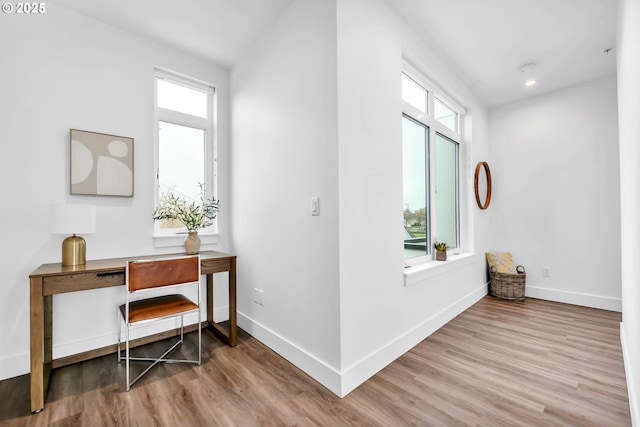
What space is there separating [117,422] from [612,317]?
14.9 ft

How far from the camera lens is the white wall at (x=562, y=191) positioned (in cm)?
334

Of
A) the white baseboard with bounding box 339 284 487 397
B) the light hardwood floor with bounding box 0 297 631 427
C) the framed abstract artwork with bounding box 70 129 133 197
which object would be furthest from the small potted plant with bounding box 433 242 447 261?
the framed abstract artwork with bounding box 70 129 133 197

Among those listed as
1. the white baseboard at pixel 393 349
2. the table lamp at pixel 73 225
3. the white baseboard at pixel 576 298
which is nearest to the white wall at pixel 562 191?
the white baseboard at pixel 576 298

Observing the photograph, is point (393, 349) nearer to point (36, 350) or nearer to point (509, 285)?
point (36, 350)

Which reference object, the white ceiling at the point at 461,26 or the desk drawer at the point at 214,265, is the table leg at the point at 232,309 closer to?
the desk drawer at the point at 214,265

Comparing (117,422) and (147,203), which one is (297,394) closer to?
(117,422)

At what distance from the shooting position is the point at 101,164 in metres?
2.30

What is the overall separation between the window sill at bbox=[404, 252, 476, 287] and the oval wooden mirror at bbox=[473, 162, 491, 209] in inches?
38.9

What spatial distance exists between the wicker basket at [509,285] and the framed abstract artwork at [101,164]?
14.4 ft

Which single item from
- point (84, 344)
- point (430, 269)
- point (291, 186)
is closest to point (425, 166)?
point (430, 269)

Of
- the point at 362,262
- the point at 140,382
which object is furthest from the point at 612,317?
the point at 140,382

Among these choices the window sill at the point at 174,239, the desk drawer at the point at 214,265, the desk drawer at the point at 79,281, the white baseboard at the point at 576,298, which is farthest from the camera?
the white baseboard at the point at 576,298

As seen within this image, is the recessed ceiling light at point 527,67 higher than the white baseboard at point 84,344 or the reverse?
higher

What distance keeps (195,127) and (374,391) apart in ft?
9.29
